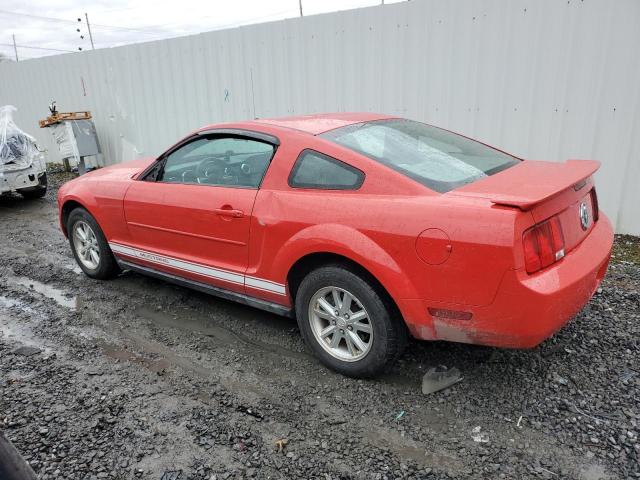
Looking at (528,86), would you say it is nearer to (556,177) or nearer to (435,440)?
(556,177)

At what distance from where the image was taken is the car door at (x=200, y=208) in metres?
3.47

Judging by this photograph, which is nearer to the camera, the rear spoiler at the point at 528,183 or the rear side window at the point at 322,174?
the rear spoiler at the point at 528,183

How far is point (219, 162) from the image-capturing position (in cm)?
380

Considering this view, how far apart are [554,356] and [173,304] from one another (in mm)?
3097

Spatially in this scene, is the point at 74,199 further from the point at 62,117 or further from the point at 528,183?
the point at 62,117

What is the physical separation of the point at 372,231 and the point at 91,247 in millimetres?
3375

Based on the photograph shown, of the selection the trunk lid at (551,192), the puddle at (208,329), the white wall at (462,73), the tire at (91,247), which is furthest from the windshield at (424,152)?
the tire at (91,247)

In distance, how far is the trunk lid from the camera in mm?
A: 2498

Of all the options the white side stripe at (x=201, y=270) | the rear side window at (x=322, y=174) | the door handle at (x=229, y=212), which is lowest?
the white side stripe at (x=201, y=270)

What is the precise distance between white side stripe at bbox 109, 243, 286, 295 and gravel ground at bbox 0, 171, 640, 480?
1.56ft

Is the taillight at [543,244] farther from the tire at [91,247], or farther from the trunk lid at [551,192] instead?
the tire at [91,247]

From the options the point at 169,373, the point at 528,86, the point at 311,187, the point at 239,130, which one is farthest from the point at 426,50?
the point at 169,373

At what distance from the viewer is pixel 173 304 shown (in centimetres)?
440

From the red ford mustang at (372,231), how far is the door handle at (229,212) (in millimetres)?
10
